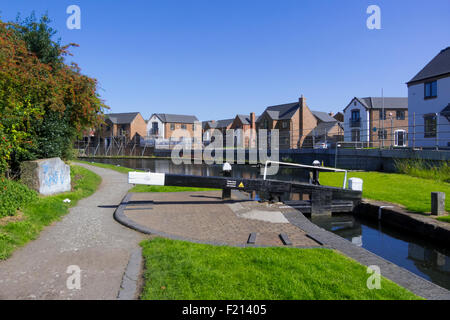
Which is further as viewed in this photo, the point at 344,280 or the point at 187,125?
the point at 187,125

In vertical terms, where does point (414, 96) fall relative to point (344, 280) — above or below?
above

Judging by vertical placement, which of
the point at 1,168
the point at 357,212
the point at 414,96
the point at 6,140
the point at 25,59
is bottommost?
the point at 357,212

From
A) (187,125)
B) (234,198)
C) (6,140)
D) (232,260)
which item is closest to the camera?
(232,260)

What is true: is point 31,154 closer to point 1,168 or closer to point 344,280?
point 1,168

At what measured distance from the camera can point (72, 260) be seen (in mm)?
5164

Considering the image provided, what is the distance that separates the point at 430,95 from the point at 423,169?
1934 centimetres

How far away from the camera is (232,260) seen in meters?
4.95

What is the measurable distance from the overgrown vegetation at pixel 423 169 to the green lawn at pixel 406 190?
41cm

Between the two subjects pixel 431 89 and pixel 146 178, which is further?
pixel 431 89

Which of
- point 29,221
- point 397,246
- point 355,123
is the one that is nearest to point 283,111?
point 355,123

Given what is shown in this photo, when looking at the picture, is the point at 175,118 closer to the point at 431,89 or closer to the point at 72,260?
the point at 431,89

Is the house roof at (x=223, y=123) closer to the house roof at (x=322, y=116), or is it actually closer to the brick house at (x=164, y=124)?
the brick house at (x=164, y=124)
